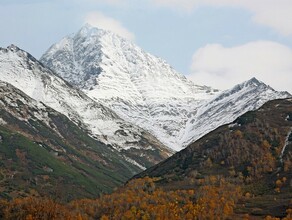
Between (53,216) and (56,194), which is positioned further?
(53,216)

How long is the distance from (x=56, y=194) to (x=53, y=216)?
393 inches

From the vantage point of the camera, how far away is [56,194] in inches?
3880

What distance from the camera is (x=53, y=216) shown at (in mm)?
106312
